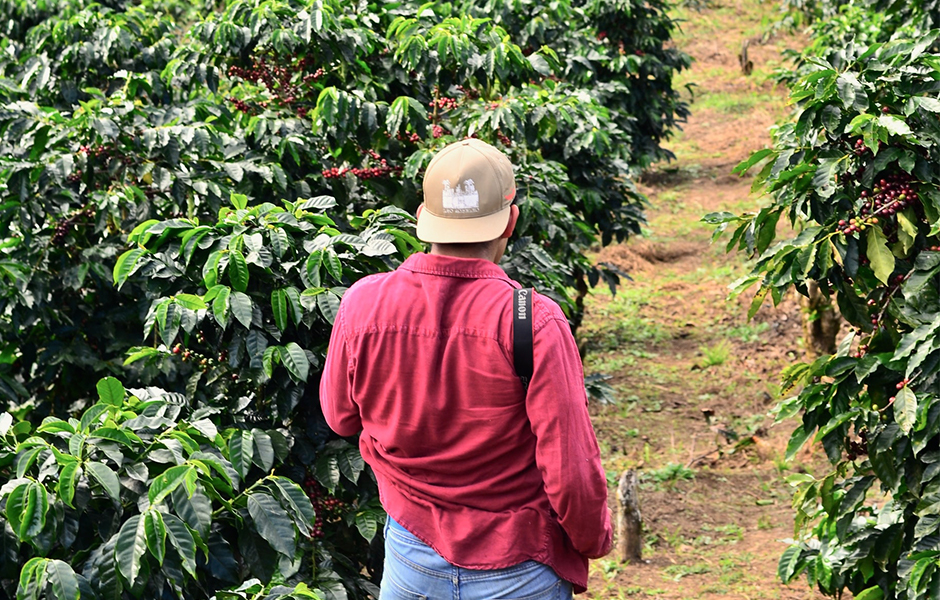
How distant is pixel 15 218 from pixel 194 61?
118 centimetres

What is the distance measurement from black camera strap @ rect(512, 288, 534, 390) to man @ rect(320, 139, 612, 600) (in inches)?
0.5

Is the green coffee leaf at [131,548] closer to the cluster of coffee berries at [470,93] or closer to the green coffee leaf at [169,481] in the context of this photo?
the green coffee leaf at [169,481]

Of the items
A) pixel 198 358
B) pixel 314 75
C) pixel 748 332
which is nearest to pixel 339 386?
pixel 198 358

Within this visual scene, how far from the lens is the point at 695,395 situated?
741cm

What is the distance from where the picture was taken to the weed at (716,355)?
7875 millimetres

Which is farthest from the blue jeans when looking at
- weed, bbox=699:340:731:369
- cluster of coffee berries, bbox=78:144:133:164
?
weed, bbox=699:340:731:369

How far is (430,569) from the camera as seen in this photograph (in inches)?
77.8

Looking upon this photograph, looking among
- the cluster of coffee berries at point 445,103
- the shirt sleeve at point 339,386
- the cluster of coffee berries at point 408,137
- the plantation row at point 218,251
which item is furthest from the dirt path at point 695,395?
the shirt sleeve at point 339,386

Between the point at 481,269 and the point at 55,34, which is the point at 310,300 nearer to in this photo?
the point at 481,269

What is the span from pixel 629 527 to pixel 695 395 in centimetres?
279

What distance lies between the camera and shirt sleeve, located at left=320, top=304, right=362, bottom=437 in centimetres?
206

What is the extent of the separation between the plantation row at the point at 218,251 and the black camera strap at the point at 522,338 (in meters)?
0.70

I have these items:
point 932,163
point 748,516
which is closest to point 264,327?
point 932,163

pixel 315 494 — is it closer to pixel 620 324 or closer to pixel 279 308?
pixel 279 308
